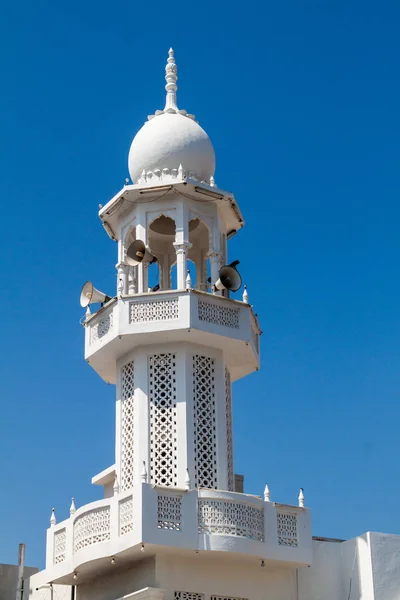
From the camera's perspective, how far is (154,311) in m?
26.2

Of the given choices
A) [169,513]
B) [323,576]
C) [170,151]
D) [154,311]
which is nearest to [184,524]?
[169,513]

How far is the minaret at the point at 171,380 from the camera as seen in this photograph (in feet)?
78.9

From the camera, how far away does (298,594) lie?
25.6m

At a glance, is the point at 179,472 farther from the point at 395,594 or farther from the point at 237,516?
the point at 395,594

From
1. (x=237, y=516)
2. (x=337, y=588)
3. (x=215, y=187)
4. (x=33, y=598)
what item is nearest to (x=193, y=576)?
(x=237, y=516)

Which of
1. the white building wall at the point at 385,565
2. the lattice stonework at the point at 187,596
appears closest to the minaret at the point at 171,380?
the lattice stonework at the point at 187,596

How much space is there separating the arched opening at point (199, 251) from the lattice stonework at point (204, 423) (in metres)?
3.19

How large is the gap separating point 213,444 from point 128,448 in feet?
5.82

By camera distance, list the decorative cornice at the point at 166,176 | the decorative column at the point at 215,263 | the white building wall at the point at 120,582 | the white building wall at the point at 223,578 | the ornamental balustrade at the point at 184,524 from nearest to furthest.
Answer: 1. the ornamental balustrade at the point at 184,524
2. the white building wall at the point at 223,578
3. the white building wall at the point at 120,582
4. the decorative cornice at the point at 166,176
5. the decorative column at the point at 215,263

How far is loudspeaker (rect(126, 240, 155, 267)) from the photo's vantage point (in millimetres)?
27312

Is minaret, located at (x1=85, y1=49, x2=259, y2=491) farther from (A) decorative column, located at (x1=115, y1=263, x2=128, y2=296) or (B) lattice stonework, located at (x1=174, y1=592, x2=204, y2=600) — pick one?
(B) lattice stonework, located at (x1=174, y1=592, x2=204, y2=600)

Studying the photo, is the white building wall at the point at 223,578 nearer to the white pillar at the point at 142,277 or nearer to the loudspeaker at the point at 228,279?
the loudspeaker at the point at 228,279

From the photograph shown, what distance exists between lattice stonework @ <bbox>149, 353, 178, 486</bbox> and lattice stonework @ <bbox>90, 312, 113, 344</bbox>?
1.15 meters

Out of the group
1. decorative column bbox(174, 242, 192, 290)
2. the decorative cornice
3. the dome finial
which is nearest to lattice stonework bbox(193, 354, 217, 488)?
decorative column bbox(174, 242, 192, 290)
